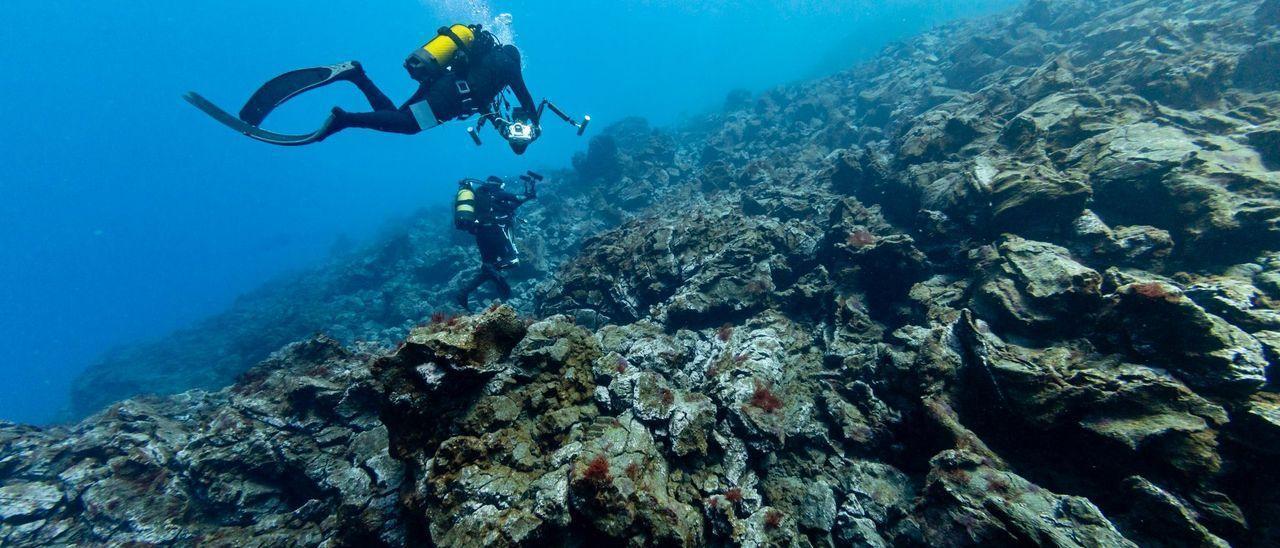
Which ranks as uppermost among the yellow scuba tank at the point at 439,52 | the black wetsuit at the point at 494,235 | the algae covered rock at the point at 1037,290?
the yellow scuba tank at the point at 439,52

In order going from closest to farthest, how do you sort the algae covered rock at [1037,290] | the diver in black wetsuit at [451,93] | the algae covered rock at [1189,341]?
1. the algae covered rock at [1189,341]
2. the algae covered rock at [1037,290]
3. the diver in black wetsuit at [451,93]

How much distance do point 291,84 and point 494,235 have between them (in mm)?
5820

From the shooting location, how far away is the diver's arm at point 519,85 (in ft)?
33.3

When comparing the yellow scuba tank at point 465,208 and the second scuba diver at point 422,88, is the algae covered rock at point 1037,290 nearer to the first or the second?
the second scuba diver at point 422,88

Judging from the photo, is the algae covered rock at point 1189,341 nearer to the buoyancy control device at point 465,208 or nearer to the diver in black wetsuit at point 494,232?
the diver in black wetsuit at point 494,232

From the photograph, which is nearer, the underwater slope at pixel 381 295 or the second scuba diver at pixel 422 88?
the second scuba diver at pixel 422 88

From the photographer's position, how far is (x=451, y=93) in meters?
9.09

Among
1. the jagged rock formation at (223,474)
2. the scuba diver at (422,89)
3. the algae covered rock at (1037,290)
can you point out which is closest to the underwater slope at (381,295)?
the jagged rock formation at (223,474)

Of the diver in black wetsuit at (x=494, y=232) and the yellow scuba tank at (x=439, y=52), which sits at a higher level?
the yellow scuba tank at (x=439, y=52)

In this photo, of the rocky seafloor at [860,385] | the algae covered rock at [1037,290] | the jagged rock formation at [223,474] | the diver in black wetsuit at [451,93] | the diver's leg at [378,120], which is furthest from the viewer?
the diver in black wetsuit at [451,93]

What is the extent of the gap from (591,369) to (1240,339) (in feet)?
24.6

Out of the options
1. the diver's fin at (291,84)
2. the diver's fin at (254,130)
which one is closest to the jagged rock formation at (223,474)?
the diver's fin at (254,130)

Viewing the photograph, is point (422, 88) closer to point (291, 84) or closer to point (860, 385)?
point (291, 84)

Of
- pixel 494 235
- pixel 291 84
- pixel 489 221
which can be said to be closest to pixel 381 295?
pixel 494 235
